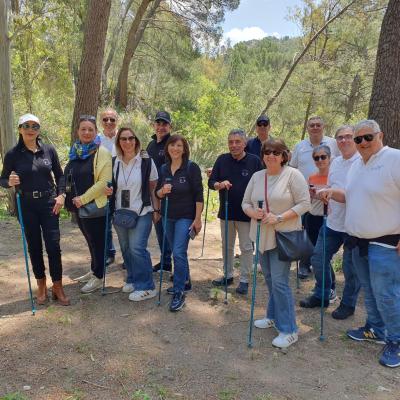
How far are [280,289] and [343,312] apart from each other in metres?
1.09

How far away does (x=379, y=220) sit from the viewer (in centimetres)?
321

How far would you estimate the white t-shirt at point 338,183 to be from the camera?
3.98 metres

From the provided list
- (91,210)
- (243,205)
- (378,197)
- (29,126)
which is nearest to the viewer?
(378,197)

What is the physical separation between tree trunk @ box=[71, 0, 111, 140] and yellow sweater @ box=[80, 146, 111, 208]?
136 inches

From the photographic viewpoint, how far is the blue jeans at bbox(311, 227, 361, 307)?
4.11 meters

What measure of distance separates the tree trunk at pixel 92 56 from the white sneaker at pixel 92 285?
3.61 meters

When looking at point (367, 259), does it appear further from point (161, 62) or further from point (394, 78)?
point (161, 62)

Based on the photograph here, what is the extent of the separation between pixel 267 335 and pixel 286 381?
2.27 feet

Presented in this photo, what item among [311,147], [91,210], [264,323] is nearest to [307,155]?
[311,147]

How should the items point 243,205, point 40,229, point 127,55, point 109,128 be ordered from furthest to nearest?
1. point 127,55
2. point 109,128
3. point 40,229
4. point 243,205

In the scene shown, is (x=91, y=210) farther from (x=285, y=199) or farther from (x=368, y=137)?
(x=368, y=137)

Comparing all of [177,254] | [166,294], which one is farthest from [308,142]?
[166,294]

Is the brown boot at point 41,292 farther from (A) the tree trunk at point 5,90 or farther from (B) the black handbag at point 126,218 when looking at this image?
(A) the tree trunk at point 5,90

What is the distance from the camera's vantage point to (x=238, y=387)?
304 centimetres
